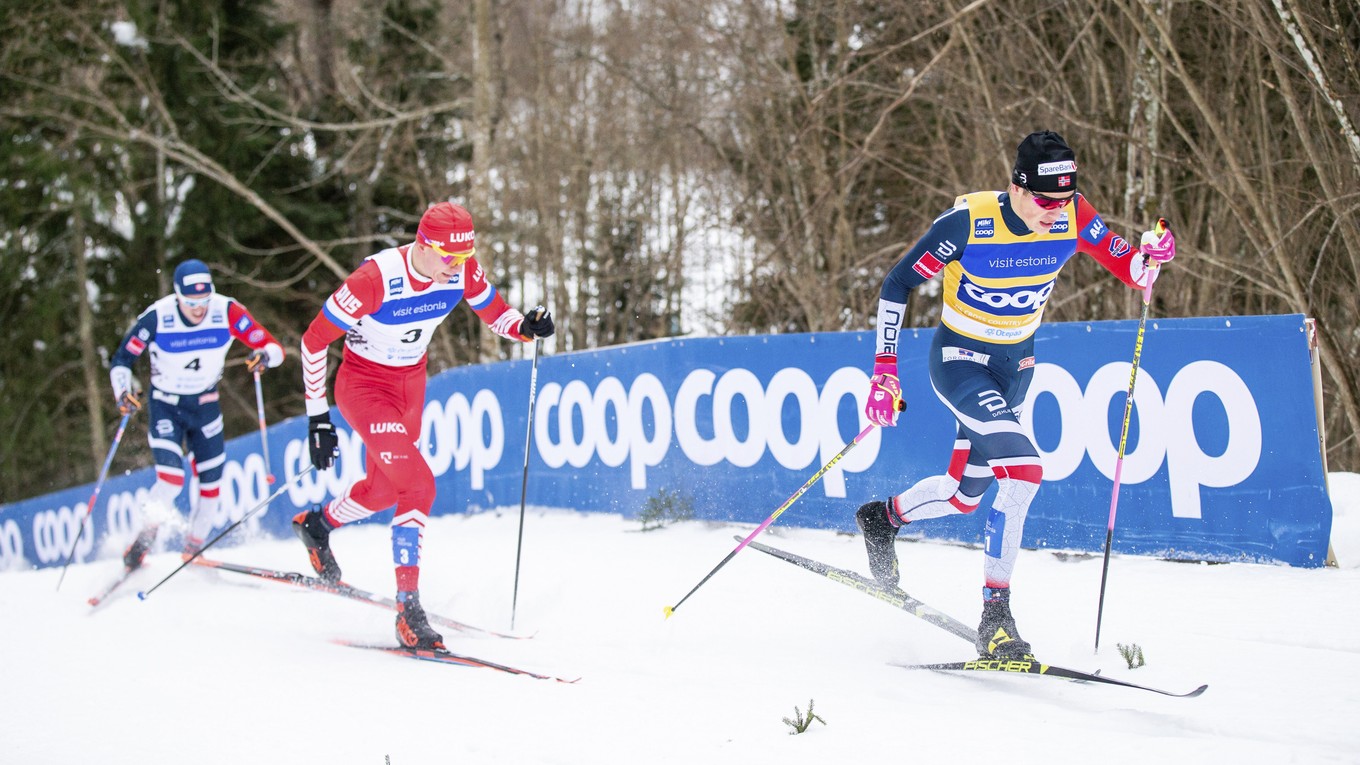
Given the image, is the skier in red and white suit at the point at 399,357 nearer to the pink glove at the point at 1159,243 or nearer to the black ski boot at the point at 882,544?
the black ski boot at the point at 882,544

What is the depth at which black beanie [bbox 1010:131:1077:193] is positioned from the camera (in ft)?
13.5

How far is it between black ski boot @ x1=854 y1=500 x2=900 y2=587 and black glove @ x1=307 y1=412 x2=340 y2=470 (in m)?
2.76

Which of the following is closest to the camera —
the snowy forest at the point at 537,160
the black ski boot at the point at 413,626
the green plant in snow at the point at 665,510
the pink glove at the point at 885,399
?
the pink glove at the point at 885,399

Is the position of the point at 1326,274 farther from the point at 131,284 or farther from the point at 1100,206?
the point at 131,284

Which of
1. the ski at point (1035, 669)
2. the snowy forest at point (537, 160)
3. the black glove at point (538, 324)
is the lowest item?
the ski at point (1035, 669)

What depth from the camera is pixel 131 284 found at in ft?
73.3

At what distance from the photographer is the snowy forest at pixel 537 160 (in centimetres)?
1041

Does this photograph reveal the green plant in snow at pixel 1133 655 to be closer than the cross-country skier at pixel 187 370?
Yes

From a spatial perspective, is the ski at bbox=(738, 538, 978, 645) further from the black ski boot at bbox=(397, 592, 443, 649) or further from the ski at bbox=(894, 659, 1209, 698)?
the black ski boot at bbox=(397, 592, 443, 649)

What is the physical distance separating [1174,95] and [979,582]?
255 inches

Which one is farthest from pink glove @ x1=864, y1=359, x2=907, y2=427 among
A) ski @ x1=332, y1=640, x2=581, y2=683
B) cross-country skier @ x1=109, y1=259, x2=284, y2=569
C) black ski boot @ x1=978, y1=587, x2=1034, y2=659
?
cross-country skier @ x1=109, y1=259, x2=284, y2=569

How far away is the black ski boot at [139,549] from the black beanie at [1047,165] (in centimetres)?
641

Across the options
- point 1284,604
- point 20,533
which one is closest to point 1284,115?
point 1284,604

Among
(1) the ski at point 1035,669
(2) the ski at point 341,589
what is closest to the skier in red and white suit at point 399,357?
(2) the ski at point 341,589
